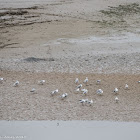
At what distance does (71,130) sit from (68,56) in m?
6.09

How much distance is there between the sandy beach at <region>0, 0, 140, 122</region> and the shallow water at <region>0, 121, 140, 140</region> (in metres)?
0.26

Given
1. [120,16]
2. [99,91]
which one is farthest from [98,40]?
[99,91]

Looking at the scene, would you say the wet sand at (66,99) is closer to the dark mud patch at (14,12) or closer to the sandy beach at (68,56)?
the sandy beach at (68,56)

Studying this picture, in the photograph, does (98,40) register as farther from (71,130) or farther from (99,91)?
(71,130)

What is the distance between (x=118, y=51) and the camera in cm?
1597

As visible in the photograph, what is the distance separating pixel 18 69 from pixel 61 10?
892cm

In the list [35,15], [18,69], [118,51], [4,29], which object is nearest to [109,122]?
[18,69]

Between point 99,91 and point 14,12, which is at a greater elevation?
point 14,12

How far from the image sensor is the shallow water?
930cm

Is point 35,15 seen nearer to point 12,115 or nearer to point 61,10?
point 61,10

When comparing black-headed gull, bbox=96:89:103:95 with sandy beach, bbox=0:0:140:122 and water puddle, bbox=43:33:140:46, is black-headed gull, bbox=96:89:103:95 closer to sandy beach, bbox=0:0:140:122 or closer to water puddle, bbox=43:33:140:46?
sandy beach, bbox=0:0:140:122

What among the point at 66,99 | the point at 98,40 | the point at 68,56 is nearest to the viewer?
the point at 66,99

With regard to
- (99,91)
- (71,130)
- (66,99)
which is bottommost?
(71,130)

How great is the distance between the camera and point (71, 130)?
9.59 m
